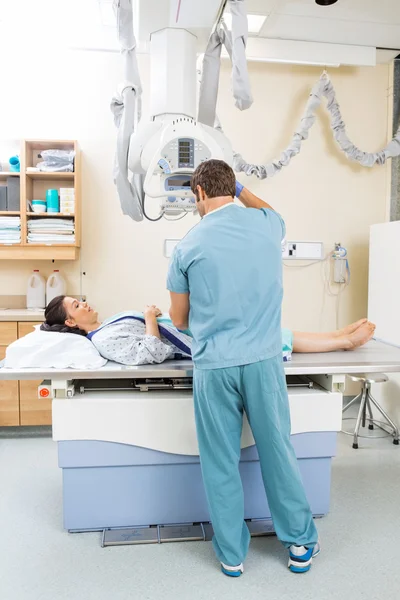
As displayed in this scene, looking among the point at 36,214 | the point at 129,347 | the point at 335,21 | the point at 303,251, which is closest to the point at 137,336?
the point at 129,347

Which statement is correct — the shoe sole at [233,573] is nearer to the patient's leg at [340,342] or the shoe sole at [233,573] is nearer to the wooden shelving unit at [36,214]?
the patient's leg at [340,342]

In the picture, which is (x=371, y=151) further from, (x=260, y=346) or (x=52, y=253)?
(x=260, y=346)

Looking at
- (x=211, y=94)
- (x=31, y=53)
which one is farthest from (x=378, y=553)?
(x=31, y=53)

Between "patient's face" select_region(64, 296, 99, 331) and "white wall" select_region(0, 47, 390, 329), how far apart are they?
4.78ft

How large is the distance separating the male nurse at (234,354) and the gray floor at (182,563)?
10 centimetres

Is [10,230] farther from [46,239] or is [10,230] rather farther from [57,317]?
[57,317]

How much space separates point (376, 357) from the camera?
8.43 feet

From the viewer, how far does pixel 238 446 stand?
2.10m

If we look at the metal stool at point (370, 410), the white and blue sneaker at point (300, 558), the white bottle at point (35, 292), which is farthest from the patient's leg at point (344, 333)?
the white bottle at point (35, 292)

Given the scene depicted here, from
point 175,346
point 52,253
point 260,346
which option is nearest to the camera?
point 260,346

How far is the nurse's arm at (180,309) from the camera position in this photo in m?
Result: 2.09

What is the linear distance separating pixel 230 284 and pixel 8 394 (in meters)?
2.33

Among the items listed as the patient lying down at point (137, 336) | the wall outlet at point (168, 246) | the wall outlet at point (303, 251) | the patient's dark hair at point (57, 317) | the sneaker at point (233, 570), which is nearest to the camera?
the sneaker at point (233, 570)

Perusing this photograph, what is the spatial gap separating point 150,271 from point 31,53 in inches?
Result: 73.2
